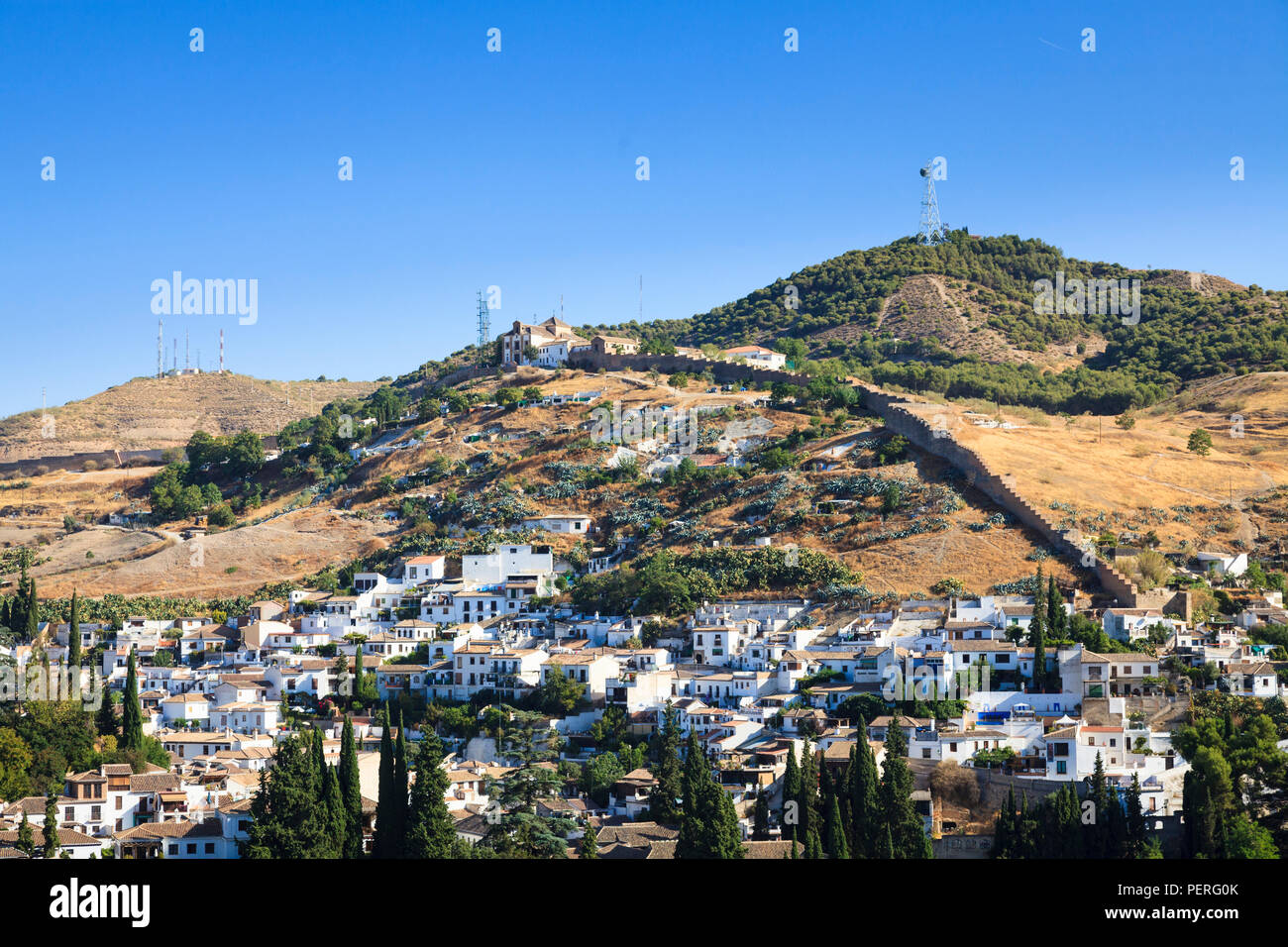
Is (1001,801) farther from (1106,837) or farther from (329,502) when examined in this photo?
(329,502)

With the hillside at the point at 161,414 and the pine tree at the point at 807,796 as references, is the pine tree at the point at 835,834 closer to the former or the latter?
the pine tree at the point at 807,796

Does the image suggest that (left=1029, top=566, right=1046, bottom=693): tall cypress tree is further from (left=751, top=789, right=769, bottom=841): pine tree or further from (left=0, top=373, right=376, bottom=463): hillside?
(left=0, top=373, right=376, bottom=463): hillside

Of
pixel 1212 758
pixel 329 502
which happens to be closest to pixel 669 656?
pixel 1212 758

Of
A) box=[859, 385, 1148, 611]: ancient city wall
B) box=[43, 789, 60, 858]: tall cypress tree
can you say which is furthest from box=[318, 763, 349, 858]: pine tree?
box=[859, 385, 1148, 611]: ancient city wall
